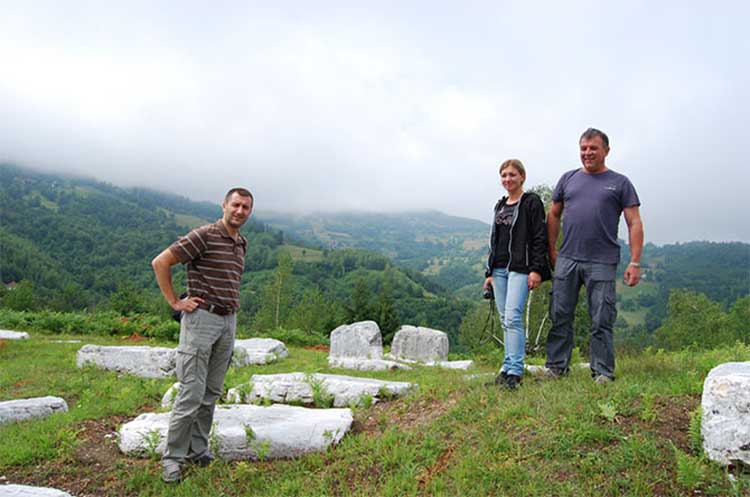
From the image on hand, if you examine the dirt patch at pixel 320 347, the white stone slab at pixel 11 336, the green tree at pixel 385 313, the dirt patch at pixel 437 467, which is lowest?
the green tree at pixel 385 313

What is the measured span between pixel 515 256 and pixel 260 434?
4029 mm

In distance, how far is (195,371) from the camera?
4.99 m

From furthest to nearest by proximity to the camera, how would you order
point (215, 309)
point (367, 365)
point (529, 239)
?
point (367, 365) → point (529, 239) → point (215, 309)

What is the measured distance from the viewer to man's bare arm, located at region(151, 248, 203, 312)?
15.7ft

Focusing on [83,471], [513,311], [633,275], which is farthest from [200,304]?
[633,275]

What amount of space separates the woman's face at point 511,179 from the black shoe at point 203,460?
5.14 meters

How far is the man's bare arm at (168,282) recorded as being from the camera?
4.80m

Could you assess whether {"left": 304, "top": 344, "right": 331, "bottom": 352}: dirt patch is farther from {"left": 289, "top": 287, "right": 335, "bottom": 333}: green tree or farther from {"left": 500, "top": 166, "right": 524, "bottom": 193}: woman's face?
{"left": 289, "top": 287, "right": 335, "bottom": 333}: green tree

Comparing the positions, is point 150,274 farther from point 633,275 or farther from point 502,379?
point 633,275

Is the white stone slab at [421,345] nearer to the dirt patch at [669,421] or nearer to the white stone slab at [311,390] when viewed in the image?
the white stone slab at [311,390]

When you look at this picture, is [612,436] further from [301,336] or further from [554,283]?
[301,336]

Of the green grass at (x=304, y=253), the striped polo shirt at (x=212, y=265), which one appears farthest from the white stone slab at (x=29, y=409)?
the green grass at (x=304, y=253)

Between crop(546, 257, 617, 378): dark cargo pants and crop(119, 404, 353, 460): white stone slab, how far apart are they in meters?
3.18

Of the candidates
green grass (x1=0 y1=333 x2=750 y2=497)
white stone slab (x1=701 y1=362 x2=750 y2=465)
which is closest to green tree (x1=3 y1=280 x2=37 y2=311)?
green grass (x1=0 y1=333 x2=750 y2=497)
